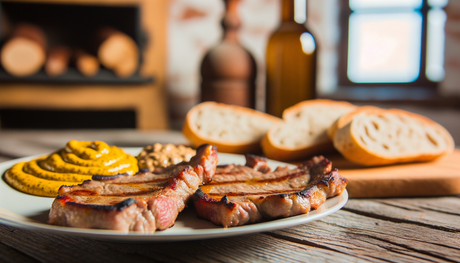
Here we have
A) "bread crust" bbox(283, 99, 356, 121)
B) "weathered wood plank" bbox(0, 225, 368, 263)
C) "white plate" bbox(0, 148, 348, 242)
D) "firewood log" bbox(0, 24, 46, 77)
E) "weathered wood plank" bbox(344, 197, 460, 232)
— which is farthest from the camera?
"firewood log" bbox(0, 24, 46, 77)

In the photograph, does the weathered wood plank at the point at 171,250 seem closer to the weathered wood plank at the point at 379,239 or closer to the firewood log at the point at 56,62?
the weathered wood plank at the point at 379,239

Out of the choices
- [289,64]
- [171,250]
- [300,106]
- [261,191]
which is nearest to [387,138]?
[300,106]

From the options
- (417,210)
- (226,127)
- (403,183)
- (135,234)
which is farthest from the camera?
(226,127)

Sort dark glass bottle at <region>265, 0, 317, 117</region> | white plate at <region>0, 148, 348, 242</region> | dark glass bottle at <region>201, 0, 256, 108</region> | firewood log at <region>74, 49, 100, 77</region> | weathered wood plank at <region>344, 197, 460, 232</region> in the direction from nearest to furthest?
1. white plate at <region>0, 148, 348, 242</region>
2. weathered wood plank at <region>344, 197, 460, 232</region>
3. dark glass bottle at <region>265, 0, 317, 117</region>
4. dark glass bottle at <region>201, 0, 256, 108</region>
5. firewood log at <region>74, 49, 100, 77</region>

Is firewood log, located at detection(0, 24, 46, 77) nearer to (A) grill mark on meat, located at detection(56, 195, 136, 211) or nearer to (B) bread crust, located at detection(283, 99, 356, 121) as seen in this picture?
(B) bread crust, located at detection(283, 99, 356, 121)

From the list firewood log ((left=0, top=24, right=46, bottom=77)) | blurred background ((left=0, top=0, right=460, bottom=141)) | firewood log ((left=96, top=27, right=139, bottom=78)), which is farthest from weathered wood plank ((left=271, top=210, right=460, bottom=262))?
firewood log ((left=0, top=24, right=46, bottom=77))

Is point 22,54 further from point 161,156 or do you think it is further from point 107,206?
point 107,206

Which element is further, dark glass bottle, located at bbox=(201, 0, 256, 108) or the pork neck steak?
dark glass bottle, located at bbox=(201, 0, 256, 108)
